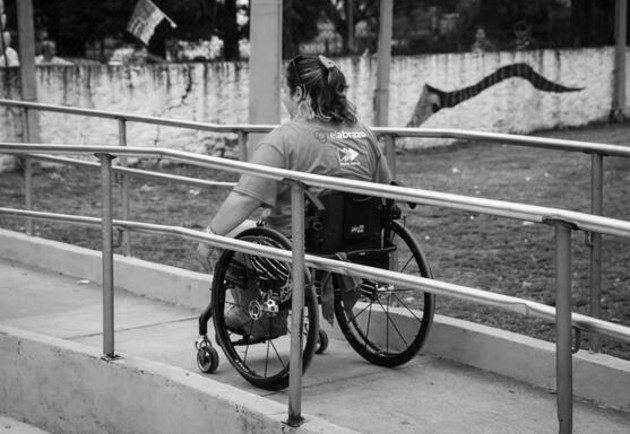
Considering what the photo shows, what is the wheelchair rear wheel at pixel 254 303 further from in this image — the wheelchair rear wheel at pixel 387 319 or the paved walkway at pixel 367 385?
the wheelchair rear wheel at pixel 387 319

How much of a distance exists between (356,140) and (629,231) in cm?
225

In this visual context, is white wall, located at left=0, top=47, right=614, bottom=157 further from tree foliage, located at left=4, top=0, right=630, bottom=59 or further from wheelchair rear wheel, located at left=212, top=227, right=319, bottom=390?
wheelchair rear wheel, located at left=212, top=227, right=319, bottom=390

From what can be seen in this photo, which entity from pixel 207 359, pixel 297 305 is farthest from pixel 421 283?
pixel 207 359

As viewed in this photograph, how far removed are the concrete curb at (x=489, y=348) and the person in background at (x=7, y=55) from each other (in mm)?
6575

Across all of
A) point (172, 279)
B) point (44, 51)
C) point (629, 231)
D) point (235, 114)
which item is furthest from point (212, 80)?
point (629, 231)

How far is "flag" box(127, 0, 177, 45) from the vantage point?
1396 centimetres

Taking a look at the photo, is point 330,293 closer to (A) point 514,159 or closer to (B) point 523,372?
(B) point 523,372

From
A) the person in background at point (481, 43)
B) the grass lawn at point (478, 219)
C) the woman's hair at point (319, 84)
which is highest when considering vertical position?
the person in background at point (481, 43)

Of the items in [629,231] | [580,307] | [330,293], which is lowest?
[580,307]

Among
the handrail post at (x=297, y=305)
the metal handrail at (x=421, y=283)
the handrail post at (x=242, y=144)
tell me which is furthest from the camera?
the handrail post at (x=242, y=144)

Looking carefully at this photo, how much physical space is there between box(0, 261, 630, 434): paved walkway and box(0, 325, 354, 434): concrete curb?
22 centimetres

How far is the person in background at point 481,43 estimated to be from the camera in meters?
17.5

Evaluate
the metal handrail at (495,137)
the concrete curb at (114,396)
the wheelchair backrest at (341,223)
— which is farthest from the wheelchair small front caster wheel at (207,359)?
Answer: the metal handrail at (495,137)

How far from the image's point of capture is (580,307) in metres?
6.96
